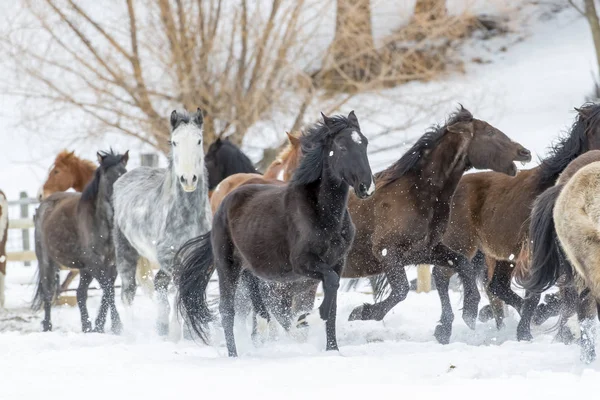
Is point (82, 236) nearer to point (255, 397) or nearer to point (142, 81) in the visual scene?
point (142, 81)

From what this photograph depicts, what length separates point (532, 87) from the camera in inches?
966

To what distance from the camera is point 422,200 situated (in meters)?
7.66

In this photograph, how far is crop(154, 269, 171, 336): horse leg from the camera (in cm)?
875

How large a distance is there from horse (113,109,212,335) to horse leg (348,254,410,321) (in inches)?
64.9

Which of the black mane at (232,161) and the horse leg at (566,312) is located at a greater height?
the black mane at (232,161)

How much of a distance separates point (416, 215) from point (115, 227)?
3.34 meters

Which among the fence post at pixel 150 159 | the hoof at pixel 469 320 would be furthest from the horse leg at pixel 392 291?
the fence post at pixel 150 159

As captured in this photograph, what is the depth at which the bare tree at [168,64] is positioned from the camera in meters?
14.4

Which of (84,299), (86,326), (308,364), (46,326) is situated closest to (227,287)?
(308,364)

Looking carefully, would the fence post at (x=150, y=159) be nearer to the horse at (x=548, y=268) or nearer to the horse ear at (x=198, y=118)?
the horse ear at (x=198, y=118)

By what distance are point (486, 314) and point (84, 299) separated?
395 centimetres

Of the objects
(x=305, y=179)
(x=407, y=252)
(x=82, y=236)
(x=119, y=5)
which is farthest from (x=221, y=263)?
(x=119, y=5)

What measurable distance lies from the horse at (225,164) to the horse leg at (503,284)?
4.28 metres

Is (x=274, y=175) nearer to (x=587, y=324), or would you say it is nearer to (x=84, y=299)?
(x=84, y=299)
